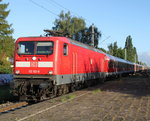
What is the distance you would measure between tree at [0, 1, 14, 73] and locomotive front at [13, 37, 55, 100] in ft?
101

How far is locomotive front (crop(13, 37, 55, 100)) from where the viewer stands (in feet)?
41.3

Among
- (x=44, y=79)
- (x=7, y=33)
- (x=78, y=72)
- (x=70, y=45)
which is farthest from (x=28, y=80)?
(x=7, y=33)

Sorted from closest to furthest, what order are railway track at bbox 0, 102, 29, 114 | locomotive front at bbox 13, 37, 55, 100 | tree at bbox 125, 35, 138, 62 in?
railway track at bbox 0, 102, 29, 114 → locomotive front at bbox 13, 37, 55, 100 → tree at bbox 125, 35, 138, 62

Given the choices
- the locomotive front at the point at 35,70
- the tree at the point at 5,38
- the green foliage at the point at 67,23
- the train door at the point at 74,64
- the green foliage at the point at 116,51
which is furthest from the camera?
the green foliage at the point at 116,51

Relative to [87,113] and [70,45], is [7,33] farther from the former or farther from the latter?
[87,113]

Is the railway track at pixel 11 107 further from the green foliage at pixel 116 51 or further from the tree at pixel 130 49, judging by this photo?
the tree at pixel 130 49

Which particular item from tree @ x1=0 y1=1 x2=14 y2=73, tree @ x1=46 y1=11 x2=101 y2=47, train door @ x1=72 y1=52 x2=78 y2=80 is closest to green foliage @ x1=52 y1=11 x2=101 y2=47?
tree @ x1=46 y1=11 x2=101 y2=47

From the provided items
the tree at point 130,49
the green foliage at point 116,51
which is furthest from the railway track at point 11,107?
the tree at point 130,49

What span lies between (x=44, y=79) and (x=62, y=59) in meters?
1.50

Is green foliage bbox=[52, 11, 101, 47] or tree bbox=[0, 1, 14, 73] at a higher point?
green foliage bbox=[52, 11, 101, 47]

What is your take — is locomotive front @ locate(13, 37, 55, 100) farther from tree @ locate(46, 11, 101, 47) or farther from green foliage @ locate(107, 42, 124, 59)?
green foliage @ locate(107, 42, 124, 59)

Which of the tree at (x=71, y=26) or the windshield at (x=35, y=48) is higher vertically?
the tree at (x=71, y=26)

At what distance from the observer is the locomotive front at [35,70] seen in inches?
496

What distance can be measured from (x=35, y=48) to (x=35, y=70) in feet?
3.73
